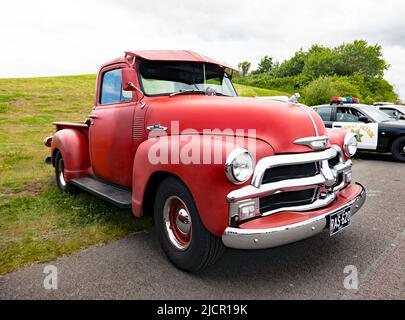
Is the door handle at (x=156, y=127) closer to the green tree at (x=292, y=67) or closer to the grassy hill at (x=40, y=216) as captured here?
the grassy hill at (x=40, y=216)

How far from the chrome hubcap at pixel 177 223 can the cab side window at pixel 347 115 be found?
25.7 feet

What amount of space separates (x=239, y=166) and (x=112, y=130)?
208 centimetres

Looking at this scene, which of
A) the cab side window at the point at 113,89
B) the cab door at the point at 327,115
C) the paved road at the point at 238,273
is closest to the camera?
the paved road at the point at 238,273

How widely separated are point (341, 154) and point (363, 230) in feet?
3.54

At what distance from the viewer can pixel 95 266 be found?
9.82 ft

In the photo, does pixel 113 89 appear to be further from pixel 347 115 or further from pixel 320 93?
pixel 320 93

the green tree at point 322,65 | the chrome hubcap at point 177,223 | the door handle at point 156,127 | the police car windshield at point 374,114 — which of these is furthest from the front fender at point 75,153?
the green tree at point 322,65

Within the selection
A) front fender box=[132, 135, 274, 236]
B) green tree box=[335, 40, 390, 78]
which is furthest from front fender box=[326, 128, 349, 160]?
green tree box=[335, 40, 390, 78]

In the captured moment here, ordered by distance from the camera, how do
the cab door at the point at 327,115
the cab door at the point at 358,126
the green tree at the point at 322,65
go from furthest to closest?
the green tree at the point at 322,65 → the cab door at the point at 327,115 → the cab door at the point at 358,126

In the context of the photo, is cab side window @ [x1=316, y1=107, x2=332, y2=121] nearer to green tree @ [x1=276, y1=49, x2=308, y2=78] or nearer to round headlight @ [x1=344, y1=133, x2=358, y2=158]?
round headlight @ [x1=344, y1=133, x2=358, y2=158]

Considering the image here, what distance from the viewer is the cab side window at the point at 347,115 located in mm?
9305

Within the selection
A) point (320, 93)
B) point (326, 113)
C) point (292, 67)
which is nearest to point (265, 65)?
point (292, 67)
